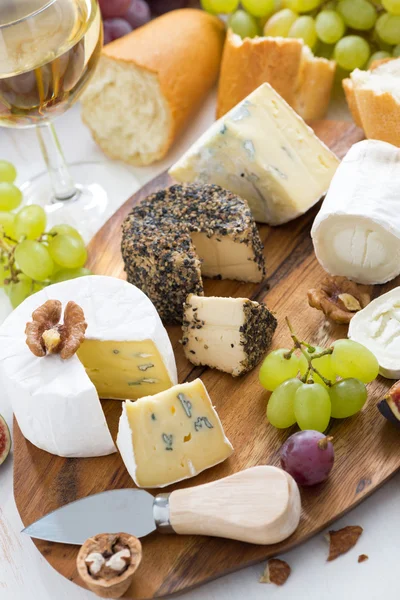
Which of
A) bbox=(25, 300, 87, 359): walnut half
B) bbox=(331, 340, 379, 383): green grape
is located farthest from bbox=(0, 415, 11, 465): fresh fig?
bbox=(331, 340, 379, 383): green grape

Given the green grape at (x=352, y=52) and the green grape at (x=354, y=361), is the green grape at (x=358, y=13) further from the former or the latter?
the green grape at (x=354, y=361)

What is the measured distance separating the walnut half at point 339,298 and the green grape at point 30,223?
86cm

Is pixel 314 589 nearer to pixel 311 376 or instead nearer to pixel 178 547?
pixel 178 547

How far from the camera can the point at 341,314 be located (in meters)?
2.05

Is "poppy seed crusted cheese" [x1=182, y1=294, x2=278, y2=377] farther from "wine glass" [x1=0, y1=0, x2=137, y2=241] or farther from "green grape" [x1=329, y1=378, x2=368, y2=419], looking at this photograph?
"wine glass" [x1=0, y1=0, x2=137, y2=241]

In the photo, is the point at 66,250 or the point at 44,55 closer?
the point at 44,55

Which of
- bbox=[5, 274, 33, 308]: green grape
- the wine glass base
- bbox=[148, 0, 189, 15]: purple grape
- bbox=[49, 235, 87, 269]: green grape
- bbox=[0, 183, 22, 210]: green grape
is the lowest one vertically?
the wine glass base

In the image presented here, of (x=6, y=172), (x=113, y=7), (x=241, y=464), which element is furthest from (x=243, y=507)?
(x=113, y=7)

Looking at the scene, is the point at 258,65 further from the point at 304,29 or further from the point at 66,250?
the point at 66,250

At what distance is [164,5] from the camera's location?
3.24m

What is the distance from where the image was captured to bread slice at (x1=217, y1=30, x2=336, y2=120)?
8.64ft

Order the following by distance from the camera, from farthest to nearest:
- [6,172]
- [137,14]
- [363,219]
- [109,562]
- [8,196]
A: [137,14], [6,172], [8,196], [363,219], [109,562]

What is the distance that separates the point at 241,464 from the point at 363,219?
724 millimetres

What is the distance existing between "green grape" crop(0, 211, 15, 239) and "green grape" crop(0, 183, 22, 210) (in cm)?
6
